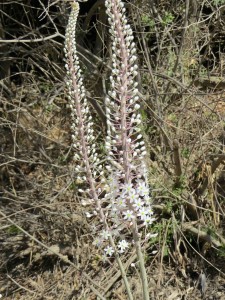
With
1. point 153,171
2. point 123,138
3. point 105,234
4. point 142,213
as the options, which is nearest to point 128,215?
point 142,213

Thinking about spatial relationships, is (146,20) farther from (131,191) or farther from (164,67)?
(131,191)

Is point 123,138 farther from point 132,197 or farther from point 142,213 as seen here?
point 142,213

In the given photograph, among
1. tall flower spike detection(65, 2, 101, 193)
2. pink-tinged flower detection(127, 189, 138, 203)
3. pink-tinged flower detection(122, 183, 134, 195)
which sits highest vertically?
tall flower spike detection(65, 2, 101, 193)

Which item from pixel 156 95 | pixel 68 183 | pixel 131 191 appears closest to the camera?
pixel 131 191

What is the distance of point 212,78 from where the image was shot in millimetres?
6938

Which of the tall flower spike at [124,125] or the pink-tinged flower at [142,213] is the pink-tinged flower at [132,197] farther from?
the pink-tinged flower at [142,213]

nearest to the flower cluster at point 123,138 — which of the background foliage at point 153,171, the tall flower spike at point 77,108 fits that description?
the tall flower spike at point 77,108

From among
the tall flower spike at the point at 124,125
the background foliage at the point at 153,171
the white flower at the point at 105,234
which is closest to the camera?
the tall flower spike at the point at 124,125

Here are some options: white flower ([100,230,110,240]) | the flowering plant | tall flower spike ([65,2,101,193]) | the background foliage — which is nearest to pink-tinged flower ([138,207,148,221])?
the flowering plant

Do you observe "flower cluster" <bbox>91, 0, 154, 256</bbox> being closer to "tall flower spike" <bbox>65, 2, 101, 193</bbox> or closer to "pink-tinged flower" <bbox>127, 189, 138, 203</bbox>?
"pink-tinged flower" <bbox>127, 189, 138, 203</bbox>

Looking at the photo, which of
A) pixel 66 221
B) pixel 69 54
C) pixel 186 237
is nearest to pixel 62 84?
pixel 66 221

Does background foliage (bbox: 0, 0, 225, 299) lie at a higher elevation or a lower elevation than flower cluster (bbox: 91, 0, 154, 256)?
lower

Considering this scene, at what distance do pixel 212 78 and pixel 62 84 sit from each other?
217 cm

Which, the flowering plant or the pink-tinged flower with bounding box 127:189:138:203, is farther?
the pink-tinged flower with bounding box 127:189:138:203
